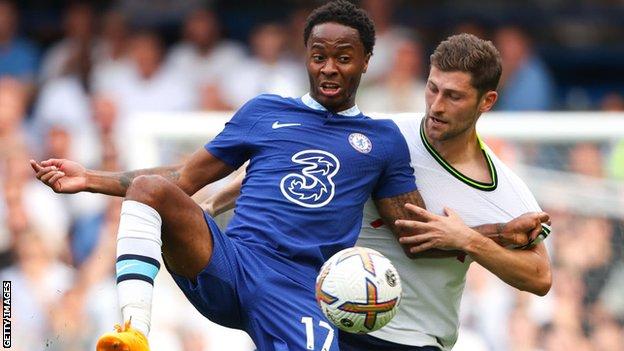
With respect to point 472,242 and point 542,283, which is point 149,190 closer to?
point 472,242

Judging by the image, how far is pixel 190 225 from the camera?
243 inches

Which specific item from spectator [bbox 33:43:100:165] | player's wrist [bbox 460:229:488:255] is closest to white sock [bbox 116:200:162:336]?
player's wrist [bbox 460:229:488:255]

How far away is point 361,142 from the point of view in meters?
6.66

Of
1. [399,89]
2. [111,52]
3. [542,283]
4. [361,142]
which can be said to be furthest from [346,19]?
[111,52]

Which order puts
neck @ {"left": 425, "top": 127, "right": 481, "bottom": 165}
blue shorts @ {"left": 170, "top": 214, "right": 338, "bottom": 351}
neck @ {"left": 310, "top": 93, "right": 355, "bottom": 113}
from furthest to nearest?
1. neck @ {"left": 425, "top": 127, "right": 481, "bottom": 165}
2. neck @ {"left": 310, "top": 93, "right": 355, "bottom": 113}
3. blue shorts @ {"left": 170, "top": 214, "right": 338, "bottom": 351}

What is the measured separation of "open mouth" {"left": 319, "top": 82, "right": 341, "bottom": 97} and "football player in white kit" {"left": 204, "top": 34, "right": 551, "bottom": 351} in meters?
0.55

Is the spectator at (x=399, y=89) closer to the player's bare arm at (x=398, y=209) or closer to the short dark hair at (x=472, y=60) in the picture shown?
the short dark hair at (x=472, y=60)

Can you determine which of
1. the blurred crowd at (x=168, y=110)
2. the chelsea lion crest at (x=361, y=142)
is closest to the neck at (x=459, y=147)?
the chelsea lion crest at (x=361, y=142)

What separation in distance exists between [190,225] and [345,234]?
0.82 metres

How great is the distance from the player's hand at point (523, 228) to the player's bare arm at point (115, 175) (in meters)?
1.45

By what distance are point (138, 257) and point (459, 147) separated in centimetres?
193

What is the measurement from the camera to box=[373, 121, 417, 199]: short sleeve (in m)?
6.76

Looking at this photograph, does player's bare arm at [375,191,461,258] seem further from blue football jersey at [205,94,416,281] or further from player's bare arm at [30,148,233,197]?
player's bare arm at [30,148,233,197]

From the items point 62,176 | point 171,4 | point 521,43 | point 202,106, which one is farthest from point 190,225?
point 171,4
